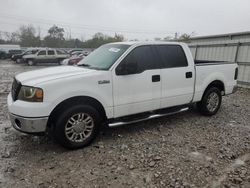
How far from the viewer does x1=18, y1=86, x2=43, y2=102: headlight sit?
3.26 meters

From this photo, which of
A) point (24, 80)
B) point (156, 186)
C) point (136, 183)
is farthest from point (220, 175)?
point (24, 80)

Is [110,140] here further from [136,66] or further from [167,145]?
[136,66]

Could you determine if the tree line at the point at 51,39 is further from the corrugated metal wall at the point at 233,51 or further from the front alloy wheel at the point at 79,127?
the front alloy wheel at the point at 79,127

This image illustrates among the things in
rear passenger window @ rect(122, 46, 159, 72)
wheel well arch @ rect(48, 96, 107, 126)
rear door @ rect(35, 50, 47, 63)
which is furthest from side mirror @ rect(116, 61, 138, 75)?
rear door @ rect(35, 50, 47, 63)

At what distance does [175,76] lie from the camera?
4586mm

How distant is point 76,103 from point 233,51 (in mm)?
8922

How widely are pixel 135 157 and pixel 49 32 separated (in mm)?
64376

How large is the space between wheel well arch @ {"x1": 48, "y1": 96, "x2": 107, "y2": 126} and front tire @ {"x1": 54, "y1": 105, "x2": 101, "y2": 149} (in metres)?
0.09

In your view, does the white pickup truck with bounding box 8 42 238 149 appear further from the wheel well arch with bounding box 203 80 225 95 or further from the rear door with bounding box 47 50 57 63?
the rear door with bounding box 47 50 57 63

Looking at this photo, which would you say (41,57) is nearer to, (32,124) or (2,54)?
(2,54)

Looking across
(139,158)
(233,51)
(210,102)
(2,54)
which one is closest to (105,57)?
(139,158)

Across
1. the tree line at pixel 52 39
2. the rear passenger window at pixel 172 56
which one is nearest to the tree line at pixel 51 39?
the tree line at pixel 52 39

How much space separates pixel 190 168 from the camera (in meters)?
3.22

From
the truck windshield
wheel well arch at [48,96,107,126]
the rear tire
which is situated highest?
the truck windshield
